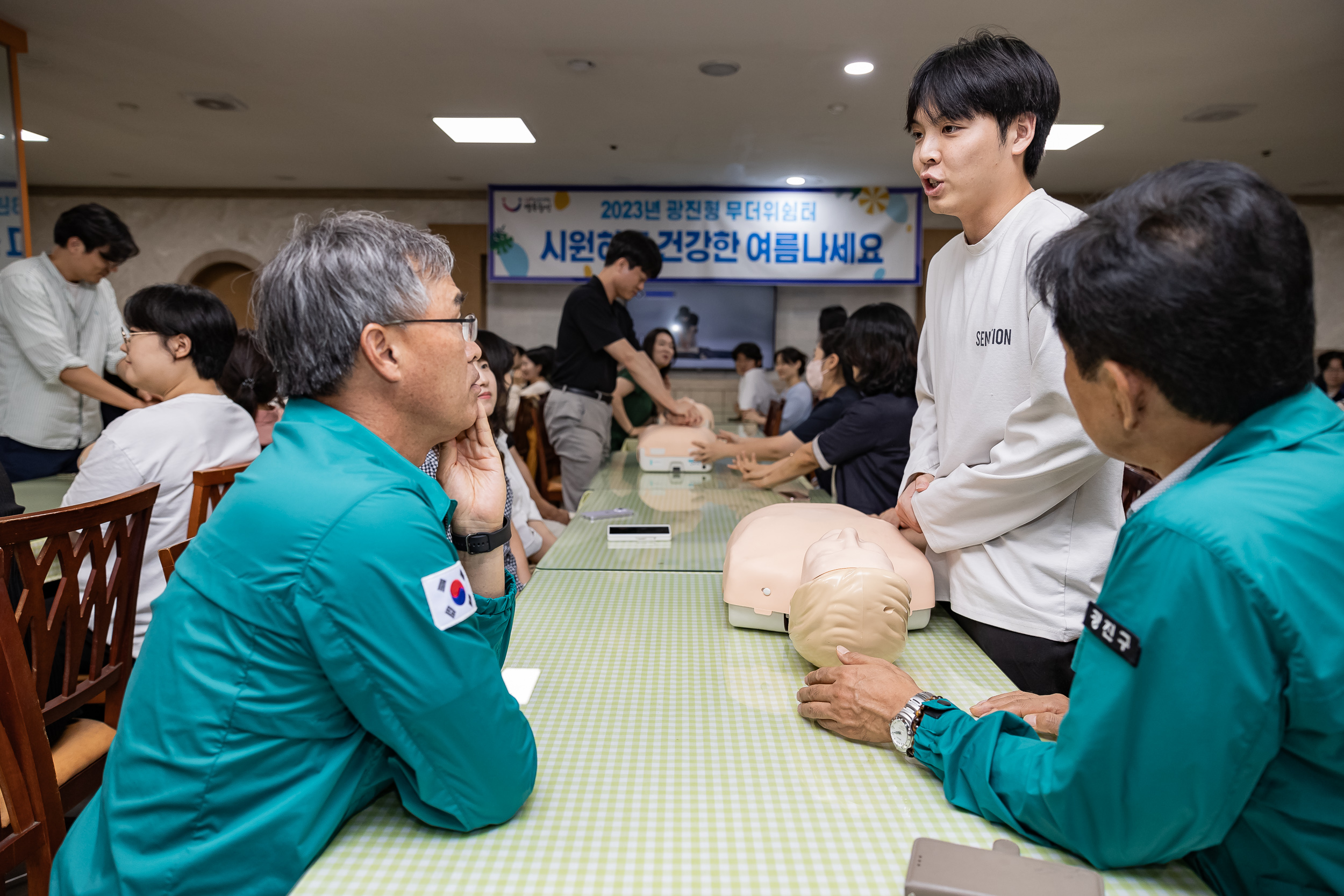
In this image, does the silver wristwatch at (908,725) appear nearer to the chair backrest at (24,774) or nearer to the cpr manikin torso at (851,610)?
the cpr manikin torso at (851,610)

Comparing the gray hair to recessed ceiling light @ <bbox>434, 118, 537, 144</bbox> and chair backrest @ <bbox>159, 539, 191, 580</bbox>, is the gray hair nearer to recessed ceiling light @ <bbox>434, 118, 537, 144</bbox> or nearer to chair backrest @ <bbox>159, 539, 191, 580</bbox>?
chair backrest @ <bbox>159, 539, 191, 580</bbox>

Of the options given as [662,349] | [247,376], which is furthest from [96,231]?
[662,349]

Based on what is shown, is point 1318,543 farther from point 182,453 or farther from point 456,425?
point 182,453

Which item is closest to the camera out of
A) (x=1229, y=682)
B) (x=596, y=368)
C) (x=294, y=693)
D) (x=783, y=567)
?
(x=1229, y=682)

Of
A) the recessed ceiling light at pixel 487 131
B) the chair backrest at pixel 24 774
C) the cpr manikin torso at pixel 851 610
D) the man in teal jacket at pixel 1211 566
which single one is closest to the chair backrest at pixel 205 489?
the chair backrest at pixel 24 774

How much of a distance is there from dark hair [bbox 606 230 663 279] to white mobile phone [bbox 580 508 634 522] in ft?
5.29

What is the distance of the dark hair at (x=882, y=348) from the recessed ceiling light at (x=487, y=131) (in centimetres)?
390

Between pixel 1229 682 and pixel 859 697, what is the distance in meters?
0.45

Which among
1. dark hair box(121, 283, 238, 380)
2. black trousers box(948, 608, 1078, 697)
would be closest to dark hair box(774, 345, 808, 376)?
dark hair box(121, 283, 238, 380)

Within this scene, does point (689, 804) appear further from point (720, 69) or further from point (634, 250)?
point (720, 69)

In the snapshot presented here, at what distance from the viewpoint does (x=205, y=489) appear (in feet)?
6.16

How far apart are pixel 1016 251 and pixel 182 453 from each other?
2.00m

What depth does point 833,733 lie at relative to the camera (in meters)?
1.06

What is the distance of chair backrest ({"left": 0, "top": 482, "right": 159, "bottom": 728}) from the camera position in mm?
1377
